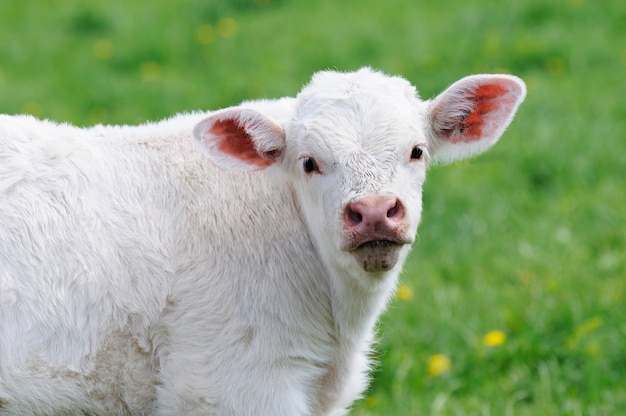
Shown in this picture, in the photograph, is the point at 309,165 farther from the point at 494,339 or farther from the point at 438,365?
the point at 494,339

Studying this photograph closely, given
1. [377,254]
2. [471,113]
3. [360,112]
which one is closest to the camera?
[377,254]

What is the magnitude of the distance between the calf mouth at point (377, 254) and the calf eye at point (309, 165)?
0.38m

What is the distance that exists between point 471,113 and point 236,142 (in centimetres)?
102

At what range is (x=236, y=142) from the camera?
13.7 ft

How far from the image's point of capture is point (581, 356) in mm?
5652

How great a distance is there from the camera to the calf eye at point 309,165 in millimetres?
3988

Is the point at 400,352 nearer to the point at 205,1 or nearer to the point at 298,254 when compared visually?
the point at 298,254

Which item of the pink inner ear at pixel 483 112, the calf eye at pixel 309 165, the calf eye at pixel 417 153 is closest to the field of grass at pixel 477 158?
the pink inner ear at pixel 483 112

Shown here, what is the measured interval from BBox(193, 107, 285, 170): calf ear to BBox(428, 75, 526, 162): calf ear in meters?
0.68

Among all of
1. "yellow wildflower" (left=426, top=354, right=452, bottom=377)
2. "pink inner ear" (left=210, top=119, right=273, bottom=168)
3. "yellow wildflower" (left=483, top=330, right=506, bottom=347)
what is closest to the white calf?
"pink inner ear" (left=210, top=119, right=273, bottom=168)

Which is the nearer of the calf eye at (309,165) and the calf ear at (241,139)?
the calf eye at (309,165)

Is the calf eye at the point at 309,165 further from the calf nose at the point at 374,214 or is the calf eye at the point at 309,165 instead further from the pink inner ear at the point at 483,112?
the pink inner ear at the point at 483,112

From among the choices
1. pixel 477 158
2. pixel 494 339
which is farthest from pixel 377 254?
pixel 477 158

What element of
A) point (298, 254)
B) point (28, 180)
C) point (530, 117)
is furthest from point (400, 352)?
point (530, 117)
